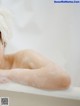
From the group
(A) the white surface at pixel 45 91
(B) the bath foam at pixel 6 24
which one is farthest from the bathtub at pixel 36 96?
(B) the bath foam at pixel 6 24

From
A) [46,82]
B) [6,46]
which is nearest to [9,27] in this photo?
[6,46]

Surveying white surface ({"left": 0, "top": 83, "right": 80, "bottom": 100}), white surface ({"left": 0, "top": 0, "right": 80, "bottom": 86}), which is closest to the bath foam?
white surface ({"left": 0, "top": 0, "right": 80, "bottom": 86})

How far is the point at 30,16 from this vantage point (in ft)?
3.82

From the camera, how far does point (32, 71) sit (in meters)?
1.14

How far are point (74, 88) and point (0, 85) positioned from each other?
1.14 ft

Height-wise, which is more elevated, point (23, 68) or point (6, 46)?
point (6, 46)

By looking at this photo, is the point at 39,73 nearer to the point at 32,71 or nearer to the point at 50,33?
the point at 32,71

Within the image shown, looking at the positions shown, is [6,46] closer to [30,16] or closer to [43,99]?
[30,16]

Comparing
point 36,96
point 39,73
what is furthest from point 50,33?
point 36,96

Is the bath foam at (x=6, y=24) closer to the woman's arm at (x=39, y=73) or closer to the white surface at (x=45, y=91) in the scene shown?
the woman's arm at (x=39, y=73)

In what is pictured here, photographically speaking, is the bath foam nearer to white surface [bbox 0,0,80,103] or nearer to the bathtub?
white surface [bbox 0,0,80,103]

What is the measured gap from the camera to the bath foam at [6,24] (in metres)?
1.17

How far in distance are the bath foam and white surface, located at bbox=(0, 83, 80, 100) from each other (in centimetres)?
22

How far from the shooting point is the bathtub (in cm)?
110
